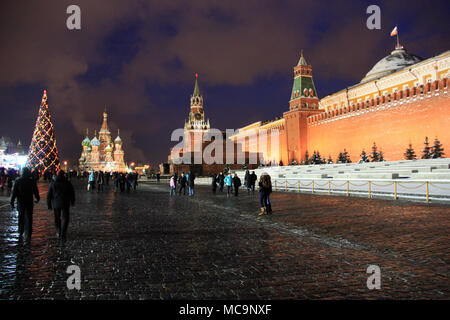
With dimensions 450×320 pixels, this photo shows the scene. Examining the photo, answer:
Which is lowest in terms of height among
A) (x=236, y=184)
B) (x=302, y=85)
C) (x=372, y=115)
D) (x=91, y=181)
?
(x=236, y=184)

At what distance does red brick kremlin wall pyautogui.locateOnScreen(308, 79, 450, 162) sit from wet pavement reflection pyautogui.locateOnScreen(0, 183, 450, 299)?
19.2 meters

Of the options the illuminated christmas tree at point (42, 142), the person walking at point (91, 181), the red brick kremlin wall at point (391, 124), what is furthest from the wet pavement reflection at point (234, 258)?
the illuminated christmas tree at point (42, 142)

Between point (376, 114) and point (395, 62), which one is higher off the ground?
point (395, 62)

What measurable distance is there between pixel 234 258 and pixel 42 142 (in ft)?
92.1

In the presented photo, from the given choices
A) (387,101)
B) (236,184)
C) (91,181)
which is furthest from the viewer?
(387,101)

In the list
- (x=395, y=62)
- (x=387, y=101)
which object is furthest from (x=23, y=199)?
(x=395, y=62)

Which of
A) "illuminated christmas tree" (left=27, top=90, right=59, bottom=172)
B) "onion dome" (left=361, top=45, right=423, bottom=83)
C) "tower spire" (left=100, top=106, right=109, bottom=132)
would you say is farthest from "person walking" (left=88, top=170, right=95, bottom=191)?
"tower spire" (left=100, top=106, right=109, bottom=132)

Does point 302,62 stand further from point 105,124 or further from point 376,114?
point 105,124

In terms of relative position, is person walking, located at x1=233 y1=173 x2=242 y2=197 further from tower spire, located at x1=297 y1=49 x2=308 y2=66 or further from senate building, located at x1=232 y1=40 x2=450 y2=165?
tower spire, located at x1=297 y1=49 x2=308 y2=66

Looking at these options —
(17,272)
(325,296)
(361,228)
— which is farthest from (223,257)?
(361,228)

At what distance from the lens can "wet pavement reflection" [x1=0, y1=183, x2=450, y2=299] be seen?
280 cm

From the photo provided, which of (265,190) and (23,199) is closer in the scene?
(23,199)

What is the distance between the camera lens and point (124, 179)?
18.0 meters

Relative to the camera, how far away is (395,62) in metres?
39.1
